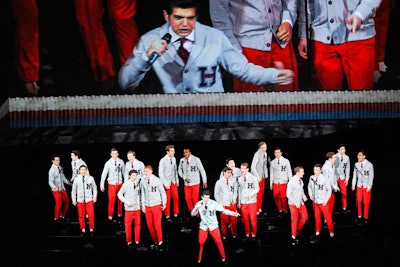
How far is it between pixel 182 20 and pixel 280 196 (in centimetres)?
462

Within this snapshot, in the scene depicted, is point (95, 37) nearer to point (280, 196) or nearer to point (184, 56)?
point (184, 56)

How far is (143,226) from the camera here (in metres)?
15.0

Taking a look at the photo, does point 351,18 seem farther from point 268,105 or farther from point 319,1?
point 268,105

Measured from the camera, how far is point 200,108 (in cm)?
1741

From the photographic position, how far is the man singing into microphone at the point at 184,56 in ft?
56.6

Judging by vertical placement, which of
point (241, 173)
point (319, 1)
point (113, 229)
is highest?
point (319, 1)

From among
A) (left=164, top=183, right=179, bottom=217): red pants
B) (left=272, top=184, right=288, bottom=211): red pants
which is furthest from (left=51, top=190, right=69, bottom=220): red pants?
(left=272, top=184, right=288, bottom=211): red pants

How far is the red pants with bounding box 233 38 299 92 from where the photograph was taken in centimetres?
1739

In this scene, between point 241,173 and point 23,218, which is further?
point 23,218

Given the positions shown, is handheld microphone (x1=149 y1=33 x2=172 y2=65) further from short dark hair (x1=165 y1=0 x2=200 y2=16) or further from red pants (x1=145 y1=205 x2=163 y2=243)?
red pants (x1=145 y1=205 x2=163 y2=243)

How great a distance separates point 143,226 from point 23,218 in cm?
249

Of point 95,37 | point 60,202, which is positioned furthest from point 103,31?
point 60,202

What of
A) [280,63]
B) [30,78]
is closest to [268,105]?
[280,63]

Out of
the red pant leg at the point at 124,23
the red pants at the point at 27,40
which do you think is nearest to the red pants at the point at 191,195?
the red pant leg at the point at 124,23
